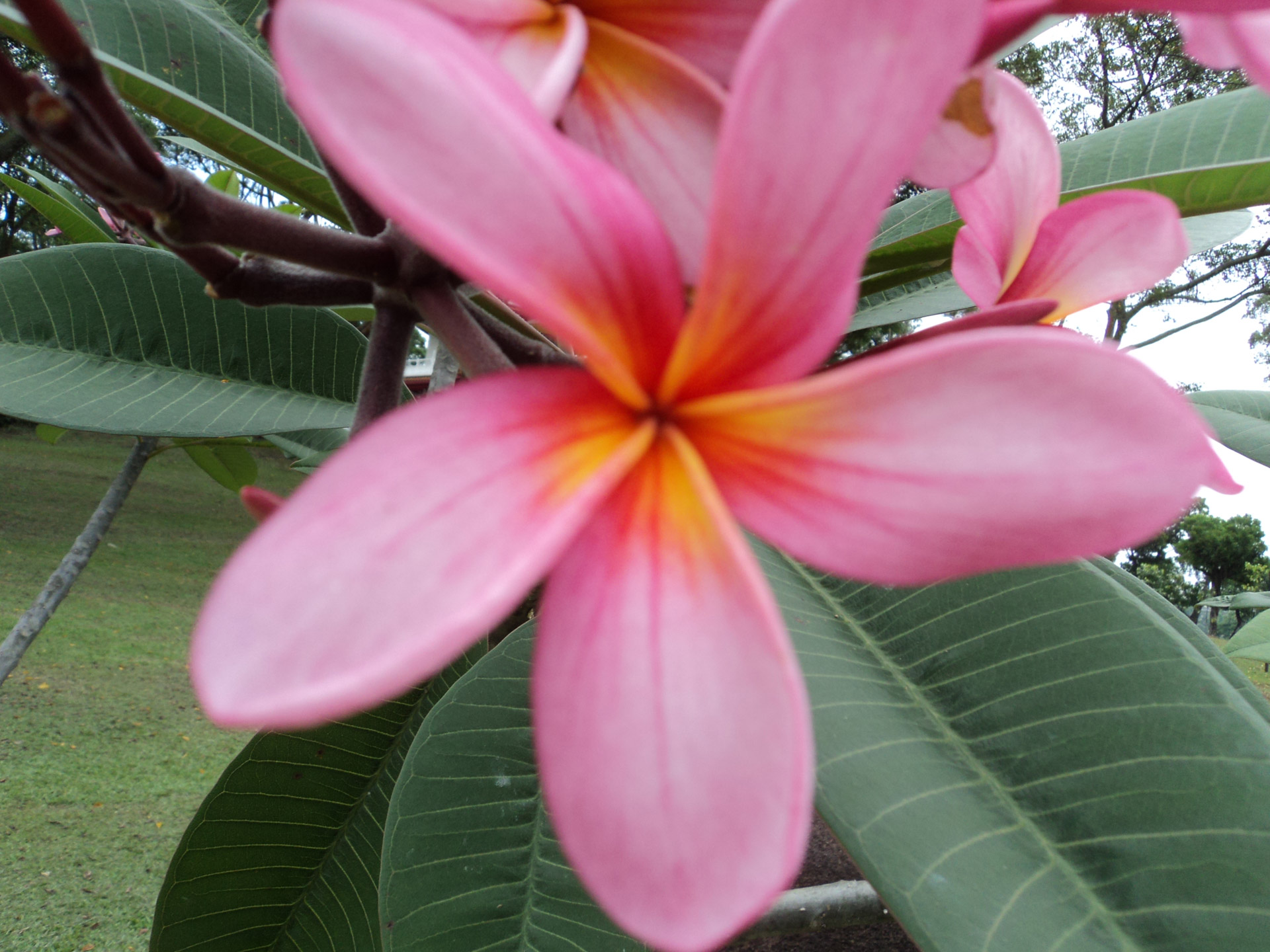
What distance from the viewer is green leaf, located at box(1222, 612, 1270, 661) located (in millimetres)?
1531

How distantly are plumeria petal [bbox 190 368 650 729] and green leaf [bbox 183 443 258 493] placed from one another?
1570mm

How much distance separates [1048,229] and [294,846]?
0.82 meters

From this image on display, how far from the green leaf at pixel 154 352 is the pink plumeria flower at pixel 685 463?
1.72 ft

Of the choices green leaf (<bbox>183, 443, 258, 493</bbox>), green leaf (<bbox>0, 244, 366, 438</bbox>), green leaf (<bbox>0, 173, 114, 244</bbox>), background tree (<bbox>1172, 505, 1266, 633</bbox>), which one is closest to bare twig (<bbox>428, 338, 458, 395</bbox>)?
green leaf (<bbox>0, 244, 366, 438</bbox>)

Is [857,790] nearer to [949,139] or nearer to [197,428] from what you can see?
[949,139]

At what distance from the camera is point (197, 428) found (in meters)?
0.66

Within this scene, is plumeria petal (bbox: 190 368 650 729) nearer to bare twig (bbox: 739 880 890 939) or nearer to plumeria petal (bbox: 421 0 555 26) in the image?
plumeria petal (bbox: 421 0 555 26)

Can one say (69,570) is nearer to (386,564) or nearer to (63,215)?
(63,215)

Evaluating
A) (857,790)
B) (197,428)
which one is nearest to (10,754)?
(197,428)

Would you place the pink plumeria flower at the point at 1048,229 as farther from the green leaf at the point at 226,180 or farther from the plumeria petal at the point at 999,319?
the green leaf at the point at 226,180

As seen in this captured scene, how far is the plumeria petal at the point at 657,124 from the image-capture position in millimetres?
253

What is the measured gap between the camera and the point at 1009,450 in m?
0.19

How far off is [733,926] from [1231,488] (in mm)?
286

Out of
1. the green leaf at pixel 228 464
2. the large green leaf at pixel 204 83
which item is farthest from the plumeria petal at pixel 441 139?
the green leaf at pixel 228 464
